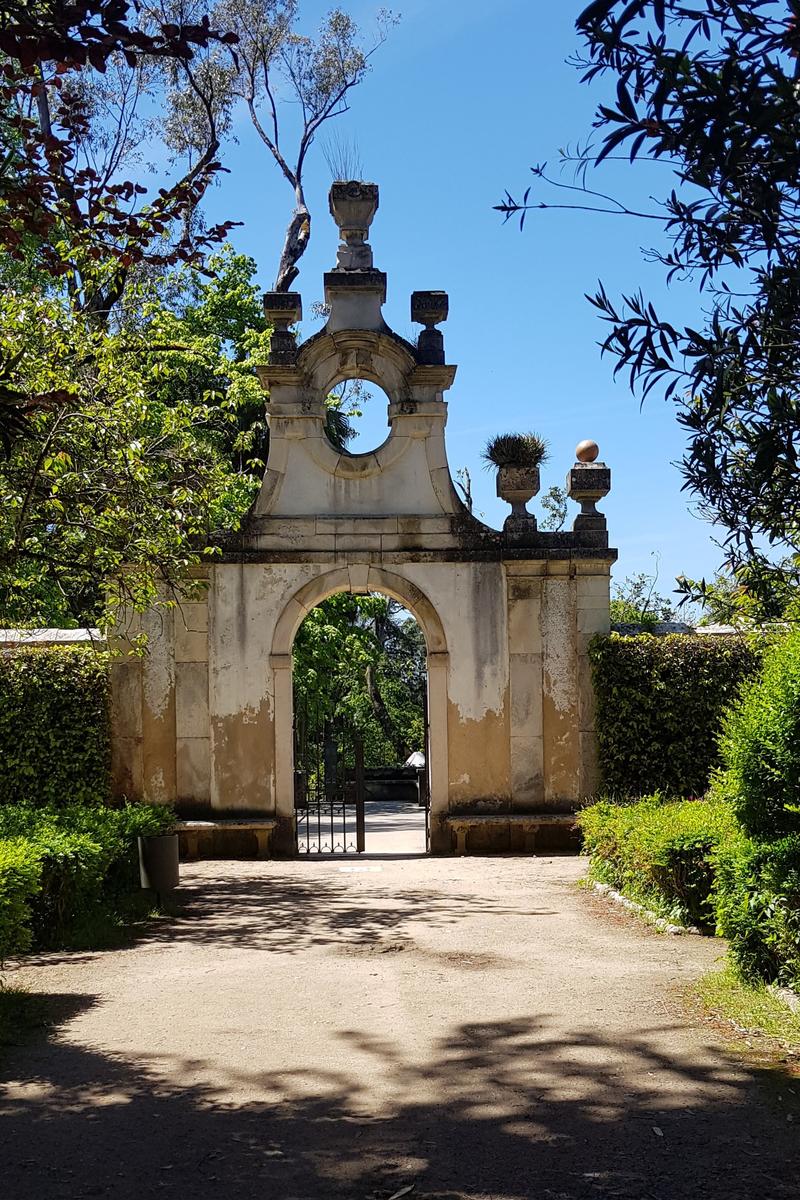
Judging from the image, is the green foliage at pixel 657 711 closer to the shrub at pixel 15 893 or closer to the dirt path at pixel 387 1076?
the dirt path at pixel 387 1076

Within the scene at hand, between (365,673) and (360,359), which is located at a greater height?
(360,359)

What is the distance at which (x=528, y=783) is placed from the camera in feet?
47.9

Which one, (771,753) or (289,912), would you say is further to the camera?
(289,912)

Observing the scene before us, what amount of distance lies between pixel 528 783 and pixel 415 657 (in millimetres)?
26287

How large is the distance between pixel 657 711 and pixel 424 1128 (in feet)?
33.3

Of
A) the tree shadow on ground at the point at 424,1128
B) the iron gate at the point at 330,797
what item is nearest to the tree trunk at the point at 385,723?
the iron gate at the point at 330,797

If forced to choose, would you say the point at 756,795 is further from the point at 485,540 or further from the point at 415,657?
the point at 415,657

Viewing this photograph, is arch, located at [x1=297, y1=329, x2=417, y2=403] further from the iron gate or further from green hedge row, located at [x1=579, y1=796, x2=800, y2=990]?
green hedge row, located at [x1=579, y1=796, x2=800, y2=990]

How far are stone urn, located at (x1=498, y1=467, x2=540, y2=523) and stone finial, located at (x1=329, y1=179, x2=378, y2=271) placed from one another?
10.4 ft

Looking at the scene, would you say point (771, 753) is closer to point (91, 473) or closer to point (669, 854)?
point (669, 854)

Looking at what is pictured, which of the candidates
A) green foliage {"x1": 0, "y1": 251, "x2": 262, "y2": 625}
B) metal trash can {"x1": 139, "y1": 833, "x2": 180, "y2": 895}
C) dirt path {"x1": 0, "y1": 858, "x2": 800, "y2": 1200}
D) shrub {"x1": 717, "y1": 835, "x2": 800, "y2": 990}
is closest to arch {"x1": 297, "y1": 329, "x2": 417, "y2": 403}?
green foliage {"x1": 0, "y1": 251, "x2": 262, "y2": 625}

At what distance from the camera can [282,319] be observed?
15.2 m

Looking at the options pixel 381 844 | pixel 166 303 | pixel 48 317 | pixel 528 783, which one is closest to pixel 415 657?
pixel 166 303

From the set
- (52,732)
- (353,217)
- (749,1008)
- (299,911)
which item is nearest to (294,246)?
(353,217)
